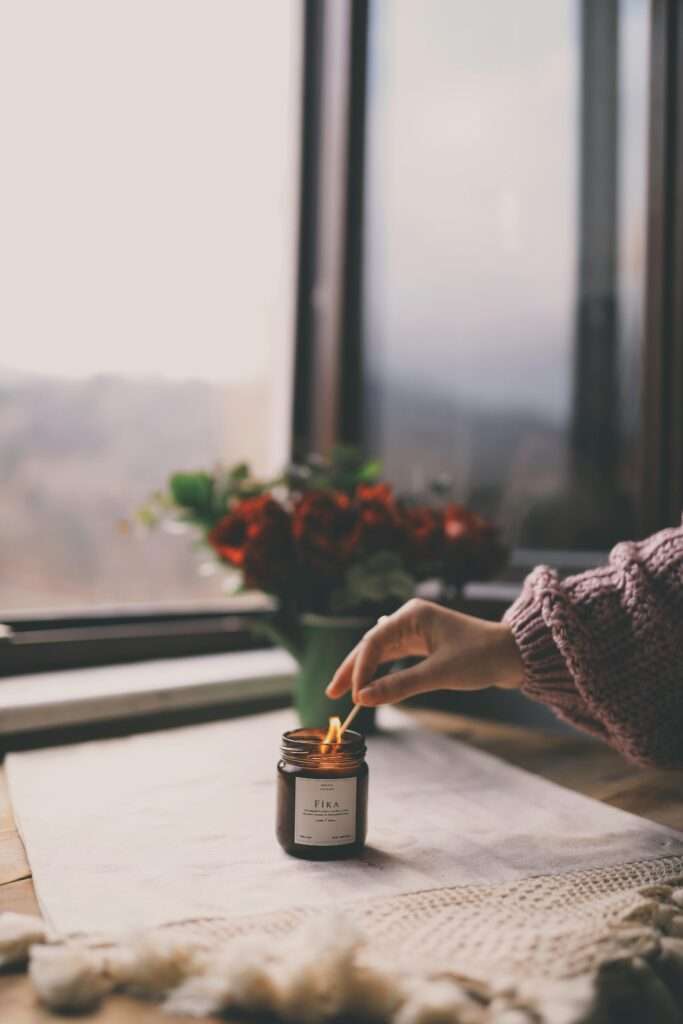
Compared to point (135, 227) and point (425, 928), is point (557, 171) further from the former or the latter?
point (425, 928)

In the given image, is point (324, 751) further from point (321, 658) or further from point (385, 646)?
point (321, 658)

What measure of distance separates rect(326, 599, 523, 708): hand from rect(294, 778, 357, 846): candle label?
8 centimetres

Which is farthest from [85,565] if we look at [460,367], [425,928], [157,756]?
[425,928]

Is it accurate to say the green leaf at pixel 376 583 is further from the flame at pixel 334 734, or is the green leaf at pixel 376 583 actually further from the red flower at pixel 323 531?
the flame at pixel 334 734

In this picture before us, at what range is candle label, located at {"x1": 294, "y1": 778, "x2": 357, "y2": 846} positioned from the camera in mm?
715

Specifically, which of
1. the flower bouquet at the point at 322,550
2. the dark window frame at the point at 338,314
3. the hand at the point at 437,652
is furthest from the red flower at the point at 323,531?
the hand at the point at 437,652

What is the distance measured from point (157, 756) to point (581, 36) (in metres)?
1.21

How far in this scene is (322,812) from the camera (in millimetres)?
718

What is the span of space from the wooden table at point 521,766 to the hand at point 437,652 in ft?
0.72

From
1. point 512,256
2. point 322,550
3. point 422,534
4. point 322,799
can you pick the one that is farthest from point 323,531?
point 512,256

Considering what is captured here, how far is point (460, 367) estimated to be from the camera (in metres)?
1.49

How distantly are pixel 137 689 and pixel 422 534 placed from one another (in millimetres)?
421

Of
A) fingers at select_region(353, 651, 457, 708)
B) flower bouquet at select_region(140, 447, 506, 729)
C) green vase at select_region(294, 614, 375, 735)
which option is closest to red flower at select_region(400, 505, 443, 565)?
flower bouquet at select_region(140, 447, 506, 729)

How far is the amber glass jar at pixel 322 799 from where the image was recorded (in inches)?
28.2
